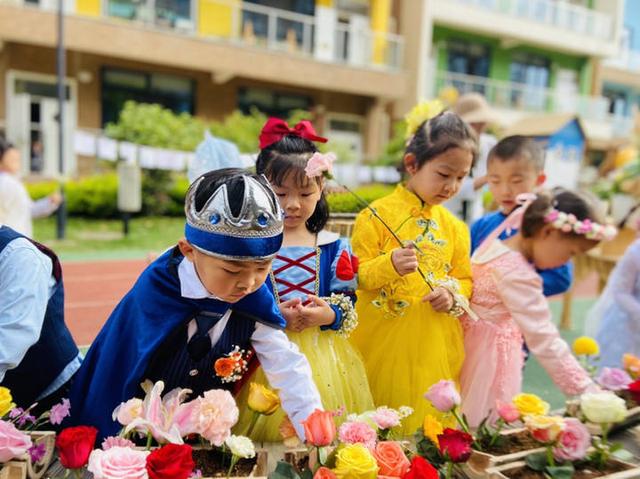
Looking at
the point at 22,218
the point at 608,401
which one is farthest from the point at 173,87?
the point at 608,401

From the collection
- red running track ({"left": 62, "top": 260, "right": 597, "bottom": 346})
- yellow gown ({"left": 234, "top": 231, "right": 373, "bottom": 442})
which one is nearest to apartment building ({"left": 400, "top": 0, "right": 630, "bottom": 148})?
red running track ({"left": 62, "top": 260, "right": 597, "bottom": 346})

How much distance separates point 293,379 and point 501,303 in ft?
3.33

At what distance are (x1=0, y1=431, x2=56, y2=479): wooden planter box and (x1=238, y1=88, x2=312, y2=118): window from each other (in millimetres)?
14231

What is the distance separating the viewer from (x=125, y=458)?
1052 millimetres

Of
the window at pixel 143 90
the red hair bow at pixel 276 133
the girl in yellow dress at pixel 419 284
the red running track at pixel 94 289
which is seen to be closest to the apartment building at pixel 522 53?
the window at pixel 143 90

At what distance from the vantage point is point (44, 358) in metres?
1.71

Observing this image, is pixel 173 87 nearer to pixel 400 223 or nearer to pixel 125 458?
pixel 400 223

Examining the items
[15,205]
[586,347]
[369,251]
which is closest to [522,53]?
[15,205]

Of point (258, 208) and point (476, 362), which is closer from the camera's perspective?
point (258, 208)

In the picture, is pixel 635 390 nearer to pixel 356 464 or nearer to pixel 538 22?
pixel 356 464

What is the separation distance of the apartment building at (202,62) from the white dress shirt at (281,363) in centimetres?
1163

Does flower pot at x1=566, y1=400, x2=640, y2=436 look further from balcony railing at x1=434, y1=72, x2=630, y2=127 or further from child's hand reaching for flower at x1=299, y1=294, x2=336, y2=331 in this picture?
balcony railing at x1=434, y1=72, x2=630, y2=127

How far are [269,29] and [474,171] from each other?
11.4 m

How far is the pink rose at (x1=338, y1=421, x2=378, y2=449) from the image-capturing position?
1212 millimetres
